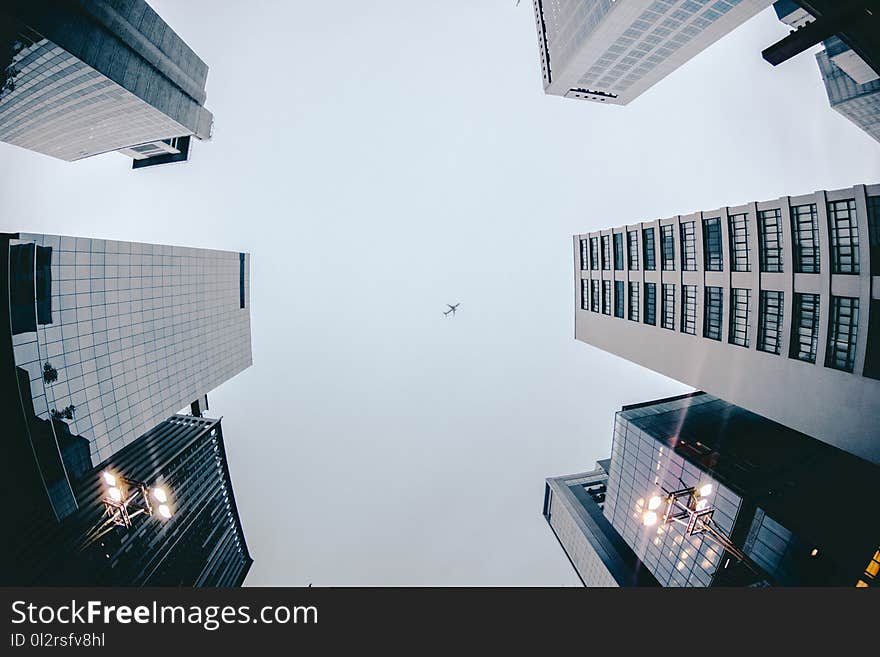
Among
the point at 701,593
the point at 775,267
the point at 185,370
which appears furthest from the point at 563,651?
the point at 185,370

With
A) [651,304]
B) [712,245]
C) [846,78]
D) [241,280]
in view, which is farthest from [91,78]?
[846,78]

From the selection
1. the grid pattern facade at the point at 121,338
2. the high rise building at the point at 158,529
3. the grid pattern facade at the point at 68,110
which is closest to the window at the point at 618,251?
the high rise building at the point at 158,529

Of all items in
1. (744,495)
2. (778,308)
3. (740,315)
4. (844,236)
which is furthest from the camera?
(740,315)

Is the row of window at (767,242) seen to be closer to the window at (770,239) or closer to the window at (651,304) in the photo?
the window at (770,239)

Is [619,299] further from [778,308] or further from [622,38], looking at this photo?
[622,38]

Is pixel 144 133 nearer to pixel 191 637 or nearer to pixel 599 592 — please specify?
pixel 191 637

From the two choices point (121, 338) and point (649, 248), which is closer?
point (121, 338)
